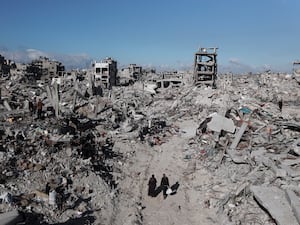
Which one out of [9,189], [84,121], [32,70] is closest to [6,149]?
[9,189]

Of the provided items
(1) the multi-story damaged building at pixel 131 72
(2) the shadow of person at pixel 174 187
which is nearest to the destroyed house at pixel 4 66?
(1) the multi-story damaged building at pixel 131 72

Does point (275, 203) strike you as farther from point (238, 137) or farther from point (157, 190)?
point (238, 137)

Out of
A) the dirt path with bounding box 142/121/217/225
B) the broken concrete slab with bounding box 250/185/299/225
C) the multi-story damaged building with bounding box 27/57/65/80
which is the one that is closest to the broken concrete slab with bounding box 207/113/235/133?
the dirt path with bounding box 142/121/217/225

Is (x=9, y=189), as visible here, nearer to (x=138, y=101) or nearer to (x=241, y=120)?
(x=241, y=120)

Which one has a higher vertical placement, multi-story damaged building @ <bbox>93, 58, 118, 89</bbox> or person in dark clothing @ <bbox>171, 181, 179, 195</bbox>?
multi-story damaged building @ <bbox>93, 58, 118, 89</bbox>

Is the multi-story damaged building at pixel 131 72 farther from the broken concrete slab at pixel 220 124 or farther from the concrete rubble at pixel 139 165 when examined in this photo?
the broken concrete slab at pixel 220 124

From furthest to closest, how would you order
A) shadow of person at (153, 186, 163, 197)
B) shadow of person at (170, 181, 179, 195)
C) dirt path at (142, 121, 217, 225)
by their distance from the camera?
shadow of person at (170, 181, 179, 195), shadow of person at (153, 186, 163, 197), dirt path at (142, 121, 217, 225)

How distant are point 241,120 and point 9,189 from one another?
1228cm

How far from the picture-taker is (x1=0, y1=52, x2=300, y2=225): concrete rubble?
885 centimetres

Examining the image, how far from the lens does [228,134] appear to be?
15.6m

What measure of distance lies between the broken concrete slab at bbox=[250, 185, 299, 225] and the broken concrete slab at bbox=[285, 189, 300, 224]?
111 millimetres

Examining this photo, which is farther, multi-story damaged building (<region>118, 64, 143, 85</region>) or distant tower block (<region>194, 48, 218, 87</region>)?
multi-story damaged building (<region>118, 64, 143, 85</region>)

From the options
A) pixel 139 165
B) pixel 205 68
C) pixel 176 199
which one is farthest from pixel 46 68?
pixel 176 199

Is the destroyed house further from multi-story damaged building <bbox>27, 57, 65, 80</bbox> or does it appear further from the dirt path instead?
the dirt path
